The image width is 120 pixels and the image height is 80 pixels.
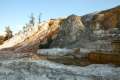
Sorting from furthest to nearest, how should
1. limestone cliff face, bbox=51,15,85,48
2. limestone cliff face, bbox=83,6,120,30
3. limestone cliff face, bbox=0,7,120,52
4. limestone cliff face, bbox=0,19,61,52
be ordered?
limestone cliff face, bbox=0,19,61,52, limestone cliff face, bbox=51,15,85,48, limestone cliff face, bbox=83,6,120,30, limestone cliff face, bbox=0,7,120,52

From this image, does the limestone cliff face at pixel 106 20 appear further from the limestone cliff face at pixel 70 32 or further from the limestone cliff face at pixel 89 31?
the limestone cliff face at pixel 70 32

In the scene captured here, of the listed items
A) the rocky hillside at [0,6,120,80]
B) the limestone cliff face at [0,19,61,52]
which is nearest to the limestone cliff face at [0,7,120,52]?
the rocky hillside at [0,6,120,80]

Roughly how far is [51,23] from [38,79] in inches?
931

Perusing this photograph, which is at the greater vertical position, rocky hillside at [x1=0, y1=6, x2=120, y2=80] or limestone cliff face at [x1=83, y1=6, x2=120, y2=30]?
limestone cliff face at [x1=83, y1=6, x2=120, y2=30]

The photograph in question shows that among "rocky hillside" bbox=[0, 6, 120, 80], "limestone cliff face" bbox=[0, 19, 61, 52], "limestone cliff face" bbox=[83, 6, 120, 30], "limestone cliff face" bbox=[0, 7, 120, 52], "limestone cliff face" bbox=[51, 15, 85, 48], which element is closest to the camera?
"rocky hillside" bbox=[0, 6, 120, 80]

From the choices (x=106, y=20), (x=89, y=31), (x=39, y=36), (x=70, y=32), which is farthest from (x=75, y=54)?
(x=39, y=36)

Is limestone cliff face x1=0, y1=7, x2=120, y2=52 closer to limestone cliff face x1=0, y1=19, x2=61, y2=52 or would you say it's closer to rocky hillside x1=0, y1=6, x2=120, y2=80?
rocky hillside x1=0, y1=6, x2=120, y2=80

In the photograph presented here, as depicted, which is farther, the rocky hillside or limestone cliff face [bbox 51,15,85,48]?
limestone cliff face [bbox 51,15,85,48]

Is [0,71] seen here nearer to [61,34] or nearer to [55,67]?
[55,67]

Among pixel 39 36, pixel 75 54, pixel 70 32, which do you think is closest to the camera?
pixel 75 54

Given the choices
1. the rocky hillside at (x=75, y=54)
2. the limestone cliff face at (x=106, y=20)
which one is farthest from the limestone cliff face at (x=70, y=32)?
the limestone cliff face at (x=106, y=20)

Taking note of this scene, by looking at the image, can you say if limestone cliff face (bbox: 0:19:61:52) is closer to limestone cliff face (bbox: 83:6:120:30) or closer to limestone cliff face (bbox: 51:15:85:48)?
limestone cliff face (bbox: 51:15:85:48)

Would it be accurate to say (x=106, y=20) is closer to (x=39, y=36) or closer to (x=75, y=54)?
(x=75, y=54)

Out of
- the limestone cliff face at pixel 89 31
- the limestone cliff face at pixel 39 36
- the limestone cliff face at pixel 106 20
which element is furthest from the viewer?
the limestone cliff face at pixel 39 36
